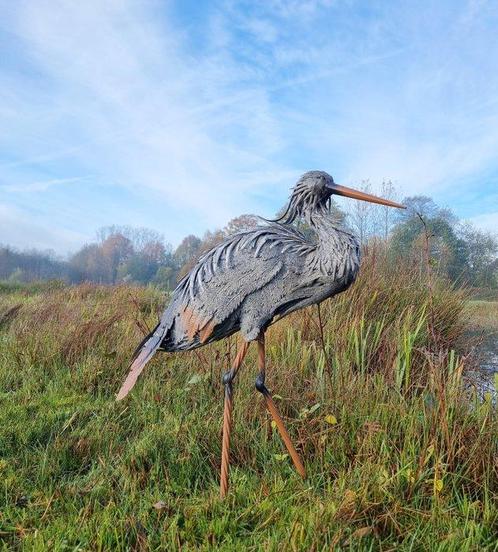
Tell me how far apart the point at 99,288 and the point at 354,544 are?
9.60m

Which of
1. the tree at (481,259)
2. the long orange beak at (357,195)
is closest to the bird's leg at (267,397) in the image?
the long orange beak at (357,195)

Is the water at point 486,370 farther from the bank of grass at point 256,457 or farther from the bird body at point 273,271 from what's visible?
the bird body at point 273,271

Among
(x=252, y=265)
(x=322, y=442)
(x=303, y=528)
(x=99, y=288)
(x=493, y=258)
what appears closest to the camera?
(x=303, y=528)

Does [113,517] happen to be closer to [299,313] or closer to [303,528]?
[303,528]

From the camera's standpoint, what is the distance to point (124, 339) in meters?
4.75

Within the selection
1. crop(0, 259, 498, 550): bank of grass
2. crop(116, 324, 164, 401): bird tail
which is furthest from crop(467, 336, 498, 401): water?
crop(116, 324, 164, 401): bird tail

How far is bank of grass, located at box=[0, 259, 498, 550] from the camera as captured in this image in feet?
6.02

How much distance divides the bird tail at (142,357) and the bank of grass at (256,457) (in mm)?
544

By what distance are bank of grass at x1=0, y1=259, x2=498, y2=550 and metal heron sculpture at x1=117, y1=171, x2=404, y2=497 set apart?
276 mm

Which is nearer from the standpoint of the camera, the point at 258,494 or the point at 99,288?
the point at 258,494

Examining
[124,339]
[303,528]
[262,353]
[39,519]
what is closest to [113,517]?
[39,519]

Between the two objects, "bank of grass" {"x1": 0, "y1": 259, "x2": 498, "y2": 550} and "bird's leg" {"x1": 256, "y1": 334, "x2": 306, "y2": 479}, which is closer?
"bank of grass" {"x1": 0, "y1": 259, "x2": 498, "y2": 550}

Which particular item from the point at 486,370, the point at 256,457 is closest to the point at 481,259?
the point at 486,370

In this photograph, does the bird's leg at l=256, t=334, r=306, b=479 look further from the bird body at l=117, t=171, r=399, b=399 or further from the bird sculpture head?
the bird sculpture head
